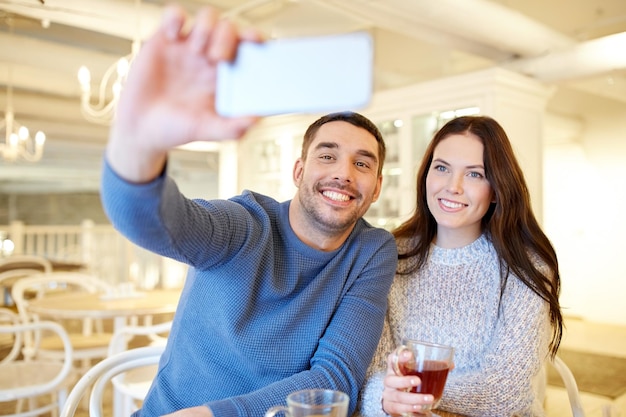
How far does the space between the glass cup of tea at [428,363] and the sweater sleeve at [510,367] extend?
0.93 feet

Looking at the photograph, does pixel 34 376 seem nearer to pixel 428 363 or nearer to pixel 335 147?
pixel 335 147

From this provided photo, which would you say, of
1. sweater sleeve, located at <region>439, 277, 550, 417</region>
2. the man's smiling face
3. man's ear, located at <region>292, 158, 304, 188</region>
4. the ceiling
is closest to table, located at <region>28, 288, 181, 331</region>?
the ceiling

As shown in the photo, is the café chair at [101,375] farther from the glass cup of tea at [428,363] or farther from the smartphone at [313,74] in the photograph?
the smartphone at [313,74]

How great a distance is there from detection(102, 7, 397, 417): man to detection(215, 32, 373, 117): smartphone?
38 cm

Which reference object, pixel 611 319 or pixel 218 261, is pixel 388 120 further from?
pixel 611 319

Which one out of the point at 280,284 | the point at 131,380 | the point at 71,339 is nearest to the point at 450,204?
the point at 280,284

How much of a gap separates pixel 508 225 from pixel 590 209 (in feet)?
17.0

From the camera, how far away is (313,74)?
1.23 ft

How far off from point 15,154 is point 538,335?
187 inches

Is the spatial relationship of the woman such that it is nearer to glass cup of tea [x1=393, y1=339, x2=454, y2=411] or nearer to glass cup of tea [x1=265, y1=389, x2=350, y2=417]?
glass cup of tea [x1=393, y1=339, x2=454, y2=411]

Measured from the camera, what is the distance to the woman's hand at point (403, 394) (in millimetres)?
915

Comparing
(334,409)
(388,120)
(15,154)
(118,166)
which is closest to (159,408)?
(334,409)

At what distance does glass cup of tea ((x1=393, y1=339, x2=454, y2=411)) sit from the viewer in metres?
0.90

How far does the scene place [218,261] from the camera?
1090mm
